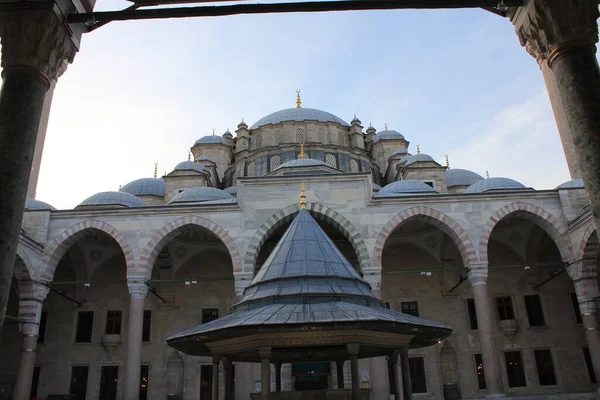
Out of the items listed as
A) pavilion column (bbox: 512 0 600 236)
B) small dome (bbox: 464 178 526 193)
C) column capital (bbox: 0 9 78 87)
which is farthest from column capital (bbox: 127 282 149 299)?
pavilion column (bbox: 512 0 600 236)

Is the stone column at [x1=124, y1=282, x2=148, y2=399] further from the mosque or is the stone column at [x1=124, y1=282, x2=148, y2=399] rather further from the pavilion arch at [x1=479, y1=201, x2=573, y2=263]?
the pavilion arch at [x1=479, y1=201, x2=573, y2=263]

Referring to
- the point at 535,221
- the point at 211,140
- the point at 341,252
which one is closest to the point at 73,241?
the point at 341,252

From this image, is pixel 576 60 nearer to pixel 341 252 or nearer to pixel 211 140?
pixel 341 252

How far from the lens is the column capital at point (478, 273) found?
47.1ft

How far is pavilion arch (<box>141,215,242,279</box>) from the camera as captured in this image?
48.3ft

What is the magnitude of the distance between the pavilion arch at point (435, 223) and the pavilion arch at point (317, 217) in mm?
398

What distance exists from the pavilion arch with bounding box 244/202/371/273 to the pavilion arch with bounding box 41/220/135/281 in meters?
3.47

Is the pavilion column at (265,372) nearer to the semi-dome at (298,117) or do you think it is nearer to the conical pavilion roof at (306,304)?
the conical pavilion roof at (306,304)

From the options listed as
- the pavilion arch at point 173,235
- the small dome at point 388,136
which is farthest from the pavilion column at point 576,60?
the small dome at point 388,136

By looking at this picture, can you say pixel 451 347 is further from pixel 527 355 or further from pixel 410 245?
pixel 410 245

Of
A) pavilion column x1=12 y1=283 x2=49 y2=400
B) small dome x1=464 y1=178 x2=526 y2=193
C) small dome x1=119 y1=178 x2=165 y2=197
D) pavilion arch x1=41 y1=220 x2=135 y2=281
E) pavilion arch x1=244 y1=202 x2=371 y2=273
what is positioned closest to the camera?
pavilion column x1=12 y1=283 x2=49 y2=400

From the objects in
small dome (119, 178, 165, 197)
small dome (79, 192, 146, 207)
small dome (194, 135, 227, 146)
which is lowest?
small dome (79, 192, 146, 207)

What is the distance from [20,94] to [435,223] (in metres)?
12.9

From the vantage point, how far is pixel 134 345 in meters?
13.8
